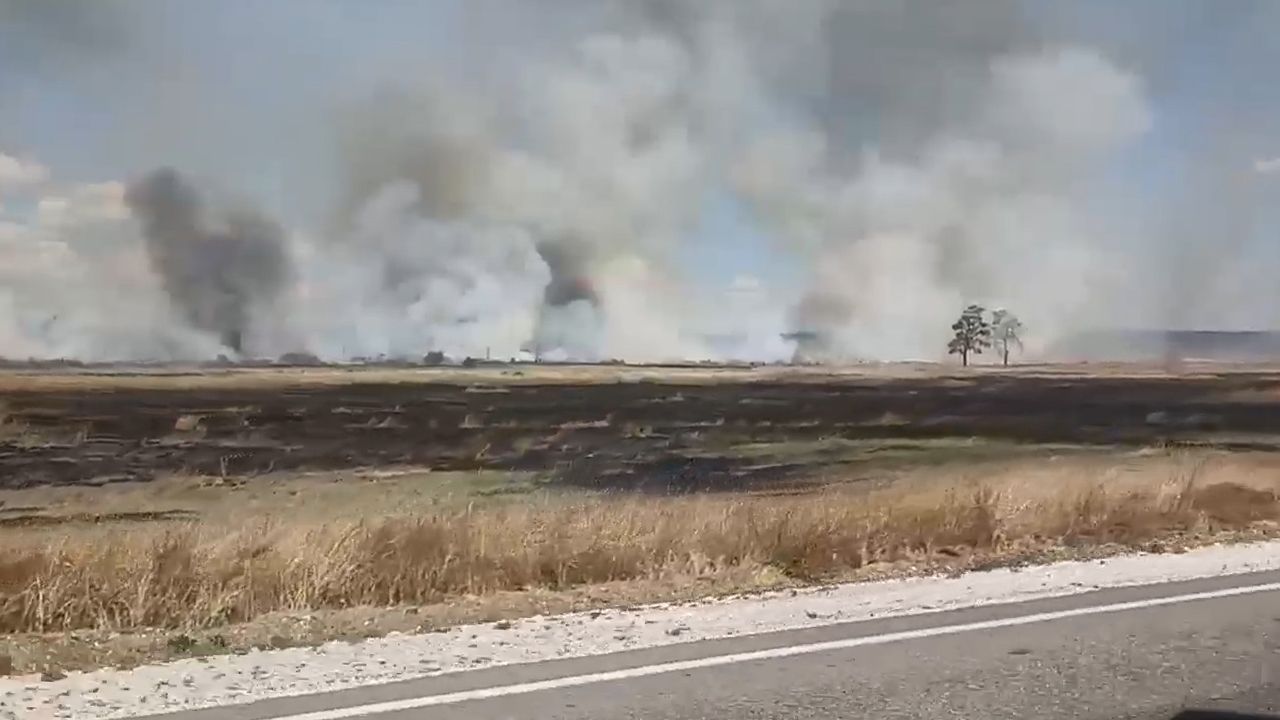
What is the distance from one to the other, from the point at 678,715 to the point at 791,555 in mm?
4376

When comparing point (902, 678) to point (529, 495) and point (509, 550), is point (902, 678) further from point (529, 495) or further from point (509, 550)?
point (529, 495)

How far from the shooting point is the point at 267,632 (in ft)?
19.1

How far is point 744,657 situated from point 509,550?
3440 mm

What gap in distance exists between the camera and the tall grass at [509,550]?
675 centimetres

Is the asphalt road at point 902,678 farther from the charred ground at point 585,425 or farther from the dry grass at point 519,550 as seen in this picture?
the charred ground at point 585,425

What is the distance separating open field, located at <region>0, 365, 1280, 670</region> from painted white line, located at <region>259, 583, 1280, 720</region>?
147 centimetres

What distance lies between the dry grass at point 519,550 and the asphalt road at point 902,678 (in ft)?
7.26

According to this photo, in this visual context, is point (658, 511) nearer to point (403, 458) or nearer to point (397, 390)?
point (403, 458)

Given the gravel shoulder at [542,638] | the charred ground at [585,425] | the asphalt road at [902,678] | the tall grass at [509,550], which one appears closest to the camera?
the asphalt road at [902,678]

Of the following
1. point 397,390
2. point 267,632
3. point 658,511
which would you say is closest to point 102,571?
point 267,632

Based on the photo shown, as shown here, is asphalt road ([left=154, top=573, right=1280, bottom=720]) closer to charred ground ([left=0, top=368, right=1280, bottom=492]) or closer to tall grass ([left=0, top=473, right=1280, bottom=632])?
tall grass ([left=0, top=473, right=1280, bottom=632])

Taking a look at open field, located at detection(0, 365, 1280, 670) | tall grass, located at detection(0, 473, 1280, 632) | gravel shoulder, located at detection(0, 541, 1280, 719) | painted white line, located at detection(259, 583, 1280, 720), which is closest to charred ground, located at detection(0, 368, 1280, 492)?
open field, located at detection(0, 365, 1280, 670)

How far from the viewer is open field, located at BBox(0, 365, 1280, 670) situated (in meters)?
6.90

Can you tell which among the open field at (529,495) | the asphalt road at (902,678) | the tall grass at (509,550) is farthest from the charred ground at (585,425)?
the asphalt road at (902,678)
